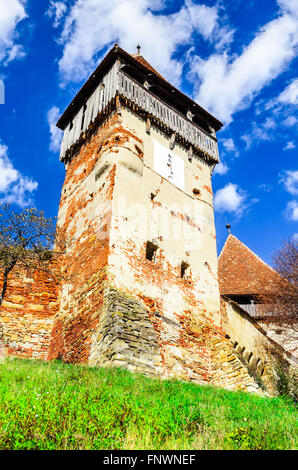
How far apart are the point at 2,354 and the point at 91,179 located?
599 cm

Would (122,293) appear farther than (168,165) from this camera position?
No

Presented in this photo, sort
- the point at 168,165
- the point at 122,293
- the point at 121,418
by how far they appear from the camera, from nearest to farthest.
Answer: the point at 121,418 → the point at 122,293 → the point at 168,165

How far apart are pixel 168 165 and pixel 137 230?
11.8 feet

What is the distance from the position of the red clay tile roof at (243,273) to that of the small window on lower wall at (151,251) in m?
7.63

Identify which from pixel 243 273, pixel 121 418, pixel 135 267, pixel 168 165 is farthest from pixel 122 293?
pixel 243 273

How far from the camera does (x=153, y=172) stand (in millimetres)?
13547

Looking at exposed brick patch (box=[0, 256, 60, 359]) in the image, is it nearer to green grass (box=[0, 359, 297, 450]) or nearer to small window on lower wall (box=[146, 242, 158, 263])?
small window on lower wall (box=[146, 242, 158, 263])

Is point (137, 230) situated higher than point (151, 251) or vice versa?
point (137, 230)

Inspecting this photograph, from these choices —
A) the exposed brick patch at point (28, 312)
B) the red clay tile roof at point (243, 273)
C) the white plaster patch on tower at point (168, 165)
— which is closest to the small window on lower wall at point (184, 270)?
the white plaster patch on tower at point (168, 165)

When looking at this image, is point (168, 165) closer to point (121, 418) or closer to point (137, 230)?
point (137, 230)

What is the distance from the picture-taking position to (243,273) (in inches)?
785

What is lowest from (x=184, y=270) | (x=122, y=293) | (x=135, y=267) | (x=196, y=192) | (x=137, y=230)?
(x=122, y=293)

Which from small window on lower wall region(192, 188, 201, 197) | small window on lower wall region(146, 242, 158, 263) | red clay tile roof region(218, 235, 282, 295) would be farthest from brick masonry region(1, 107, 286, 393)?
red clay tile roof region(218, 235, 282, 295)

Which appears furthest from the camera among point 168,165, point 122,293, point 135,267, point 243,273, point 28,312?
point 243,273
